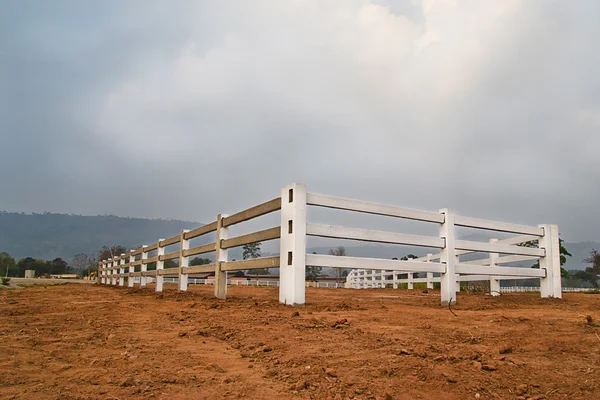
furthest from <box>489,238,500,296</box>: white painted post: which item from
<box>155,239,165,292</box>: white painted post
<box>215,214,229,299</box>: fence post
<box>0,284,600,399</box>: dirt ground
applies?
<box>155,239,165,292</box>: white painted post

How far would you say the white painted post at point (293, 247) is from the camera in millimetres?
5059

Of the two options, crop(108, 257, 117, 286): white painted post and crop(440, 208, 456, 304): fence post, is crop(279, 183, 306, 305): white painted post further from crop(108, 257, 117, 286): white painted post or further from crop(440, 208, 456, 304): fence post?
crop(108, 257, 117, 286): white painted post

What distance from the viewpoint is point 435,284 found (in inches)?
621

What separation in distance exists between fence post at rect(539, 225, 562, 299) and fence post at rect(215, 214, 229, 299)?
20.4ft

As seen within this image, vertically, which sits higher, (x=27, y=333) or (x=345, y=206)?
(x=345, y=206)

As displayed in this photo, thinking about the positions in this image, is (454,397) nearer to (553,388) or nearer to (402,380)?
(402,380)

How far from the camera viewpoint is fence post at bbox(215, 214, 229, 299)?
22.5 feet

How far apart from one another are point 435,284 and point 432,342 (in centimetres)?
1366

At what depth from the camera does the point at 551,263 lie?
835 cm

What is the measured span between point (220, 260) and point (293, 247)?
→ 2345mm

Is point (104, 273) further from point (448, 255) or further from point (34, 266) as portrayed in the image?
point (34, 266)

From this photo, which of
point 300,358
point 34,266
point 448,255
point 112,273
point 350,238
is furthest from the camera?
point 34,266

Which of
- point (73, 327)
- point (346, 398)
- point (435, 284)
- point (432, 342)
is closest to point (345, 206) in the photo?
point (432, 342)

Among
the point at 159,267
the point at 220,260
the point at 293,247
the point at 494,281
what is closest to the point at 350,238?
the point at 293,247
